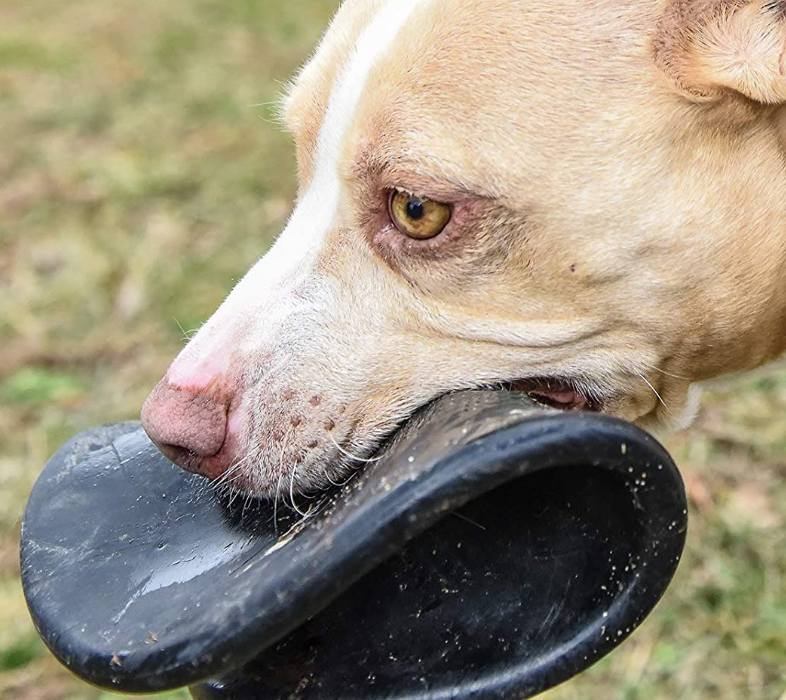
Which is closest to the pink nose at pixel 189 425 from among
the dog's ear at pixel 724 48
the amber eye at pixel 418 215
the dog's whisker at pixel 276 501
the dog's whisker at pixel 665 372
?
the dog's whisker at pixel 276 501

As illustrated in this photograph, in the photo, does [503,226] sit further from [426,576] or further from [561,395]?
[426,576]

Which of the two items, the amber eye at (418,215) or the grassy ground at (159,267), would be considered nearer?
the amber eye at (418,215)

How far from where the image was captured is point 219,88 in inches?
273

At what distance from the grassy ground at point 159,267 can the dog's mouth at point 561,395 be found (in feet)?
2.05

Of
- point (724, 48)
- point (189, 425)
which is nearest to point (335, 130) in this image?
point (189, 425)

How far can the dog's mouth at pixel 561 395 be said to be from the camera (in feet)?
7.06

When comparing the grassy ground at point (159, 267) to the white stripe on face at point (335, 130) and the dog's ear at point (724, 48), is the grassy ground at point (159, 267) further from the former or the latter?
the white stripe on face at point (335, 130)

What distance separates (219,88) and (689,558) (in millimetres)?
4913

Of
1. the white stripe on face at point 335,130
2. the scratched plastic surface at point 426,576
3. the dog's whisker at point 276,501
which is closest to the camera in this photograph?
the scratched plastic surface at point 426,576

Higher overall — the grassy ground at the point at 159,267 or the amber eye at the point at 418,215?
the amber eye at the point at 418,215

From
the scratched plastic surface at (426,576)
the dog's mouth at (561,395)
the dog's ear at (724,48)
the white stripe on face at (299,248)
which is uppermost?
the dog's ear at (724,48)

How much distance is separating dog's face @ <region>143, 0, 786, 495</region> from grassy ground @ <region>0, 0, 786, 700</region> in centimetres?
74

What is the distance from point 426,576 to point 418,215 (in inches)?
27.3

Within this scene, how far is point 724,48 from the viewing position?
79.7 inches
